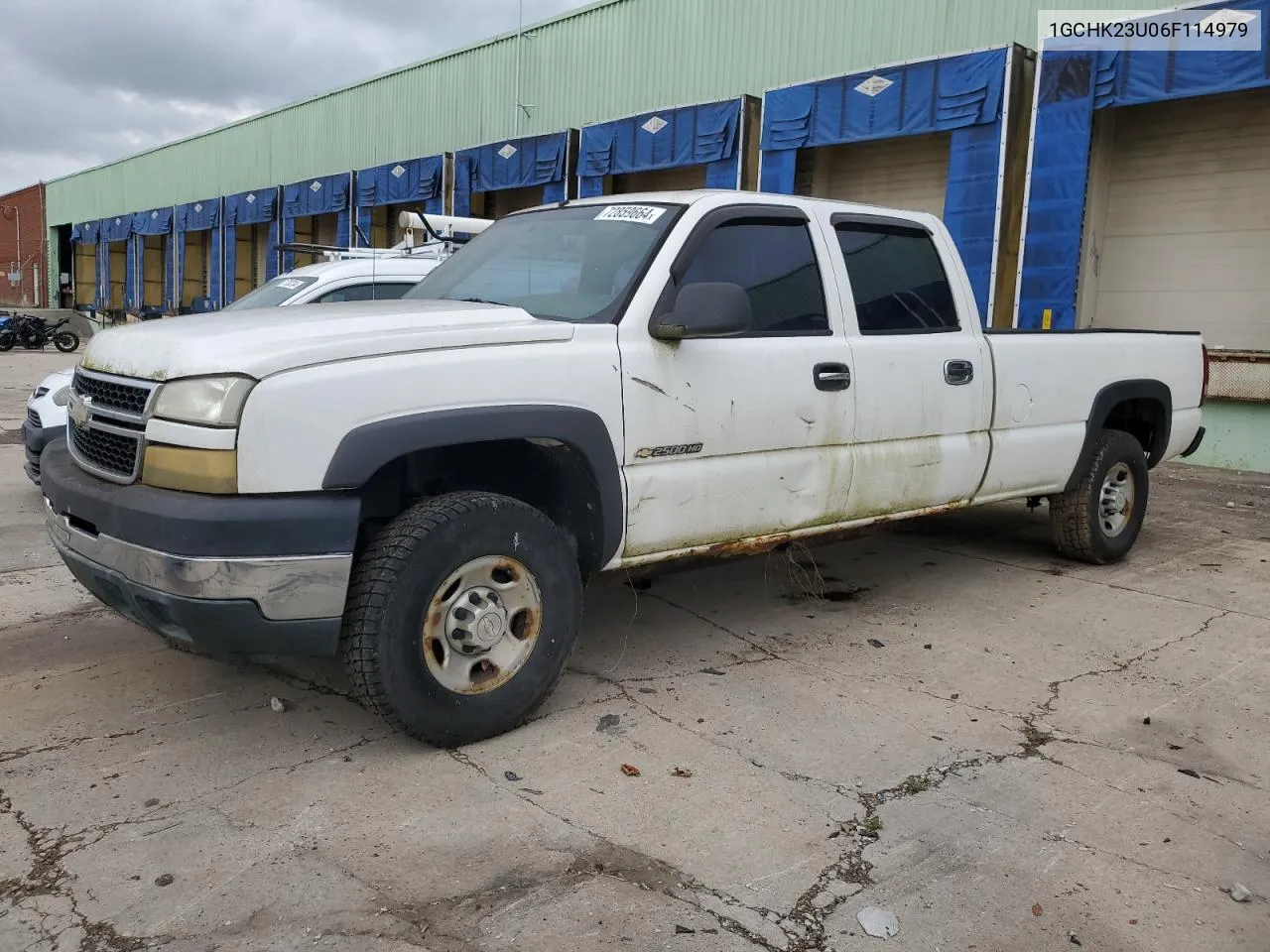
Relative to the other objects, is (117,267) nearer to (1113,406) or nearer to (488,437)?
(1113,406)

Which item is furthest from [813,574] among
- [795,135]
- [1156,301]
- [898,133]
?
[795,135]

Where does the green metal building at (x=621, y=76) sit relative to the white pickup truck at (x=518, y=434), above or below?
above

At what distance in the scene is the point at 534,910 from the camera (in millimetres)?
2561

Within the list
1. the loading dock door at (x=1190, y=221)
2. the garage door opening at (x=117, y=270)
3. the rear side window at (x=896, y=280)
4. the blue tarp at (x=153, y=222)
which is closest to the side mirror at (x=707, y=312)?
the rear side window at (x=896, y=280)

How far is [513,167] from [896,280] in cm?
1700

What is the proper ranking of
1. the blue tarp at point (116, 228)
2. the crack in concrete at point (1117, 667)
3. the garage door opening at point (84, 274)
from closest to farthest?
the crack in concrete at point (1117, 667) < the blue tarp at point (116, 228) < the garage door opening at point (84, 274)

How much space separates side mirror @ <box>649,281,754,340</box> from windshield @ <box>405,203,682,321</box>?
0.79 feet

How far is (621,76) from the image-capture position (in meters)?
18.5

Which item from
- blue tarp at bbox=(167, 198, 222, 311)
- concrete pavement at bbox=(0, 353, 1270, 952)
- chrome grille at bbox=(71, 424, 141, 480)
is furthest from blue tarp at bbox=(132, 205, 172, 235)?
chrome grille at bbox=(71, 424, 141, 480)

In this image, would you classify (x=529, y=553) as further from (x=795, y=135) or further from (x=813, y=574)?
(x=795, y=135)

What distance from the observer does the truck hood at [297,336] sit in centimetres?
306

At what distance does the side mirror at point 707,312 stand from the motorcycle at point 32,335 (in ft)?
93.2

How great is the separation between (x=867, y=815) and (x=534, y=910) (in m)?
1.09

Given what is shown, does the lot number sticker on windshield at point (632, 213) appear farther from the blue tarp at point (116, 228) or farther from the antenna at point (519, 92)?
the blue tarp at point (116, 228)
